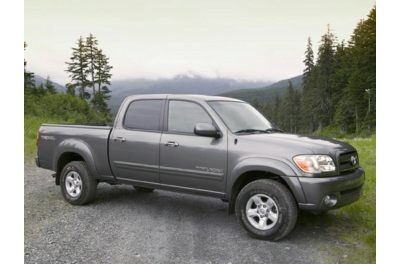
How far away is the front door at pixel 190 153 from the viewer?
6.06 meters

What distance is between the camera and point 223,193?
604cm

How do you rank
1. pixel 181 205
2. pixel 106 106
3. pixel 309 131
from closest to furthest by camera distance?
pixel 181 205 → pixel 106 106 → pixel 309 131

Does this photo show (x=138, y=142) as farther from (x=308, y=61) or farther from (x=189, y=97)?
(x=308, y=61)

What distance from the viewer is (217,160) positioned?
6043mm

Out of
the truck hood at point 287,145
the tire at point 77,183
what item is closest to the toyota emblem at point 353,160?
the truck hood at point 287,145

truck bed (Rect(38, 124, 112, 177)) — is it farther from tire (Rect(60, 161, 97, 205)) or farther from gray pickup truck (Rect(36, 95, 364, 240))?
tire (Rect(60, 161, 97, 205))

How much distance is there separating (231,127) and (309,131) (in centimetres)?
7463

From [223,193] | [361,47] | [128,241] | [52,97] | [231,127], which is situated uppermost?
[361,47]

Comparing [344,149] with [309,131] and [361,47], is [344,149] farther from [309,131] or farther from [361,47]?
[309,131]

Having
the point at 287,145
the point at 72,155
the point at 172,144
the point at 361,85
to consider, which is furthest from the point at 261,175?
the point at 361,85

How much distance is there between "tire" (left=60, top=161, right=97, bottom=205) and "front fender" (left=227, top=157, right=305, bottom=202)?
2.95 meters

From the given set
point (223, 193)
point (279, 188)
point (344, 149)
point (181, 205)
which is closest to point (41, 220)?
point (181, 205)

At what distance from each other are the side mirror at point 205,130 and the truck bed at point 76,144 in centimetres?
213

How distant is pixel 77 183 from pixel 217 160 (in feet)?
10.4
